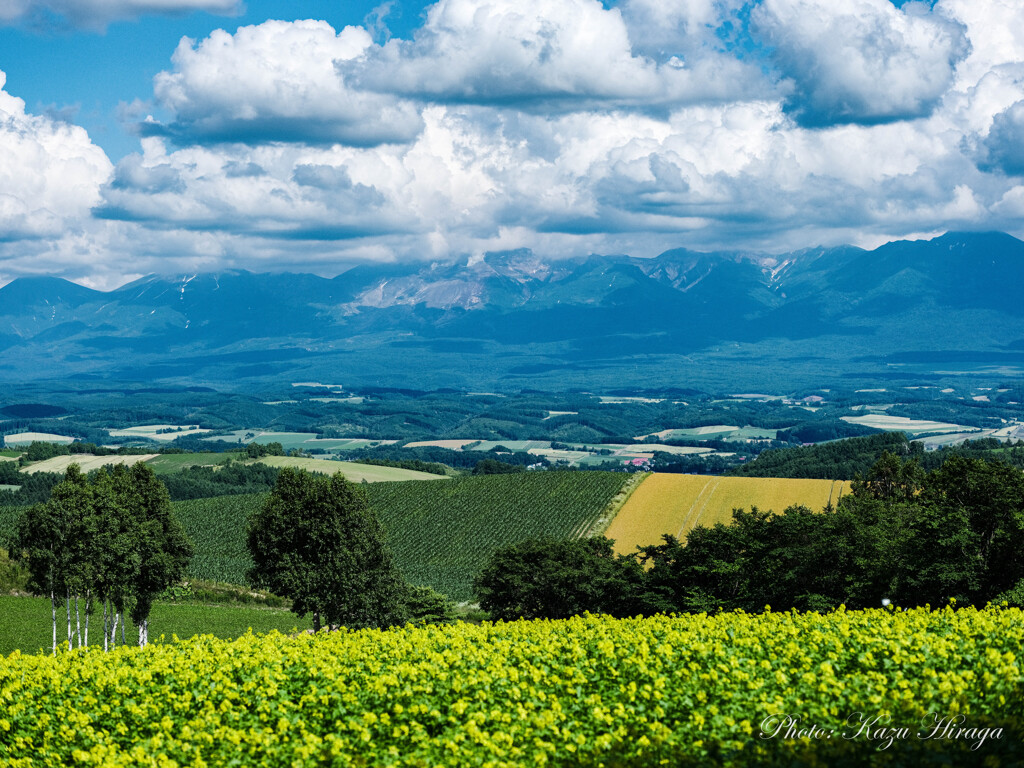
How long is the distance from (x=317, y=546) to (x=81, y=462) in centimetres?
14332

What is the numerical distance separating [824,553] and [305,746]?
101 ft

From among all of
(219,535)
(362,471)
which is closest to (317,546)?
(219,535)

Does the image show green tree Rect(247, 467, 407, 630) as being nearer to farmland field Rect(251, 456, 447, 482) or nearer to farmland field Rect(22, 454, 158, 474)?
farmland field Rect(251, 456, 447, 482)

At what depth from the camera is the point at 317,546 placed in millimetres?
39875

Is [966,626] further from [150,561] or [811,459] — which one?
[811,459]

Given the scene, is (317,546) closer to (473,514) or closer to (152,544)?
(152,544)

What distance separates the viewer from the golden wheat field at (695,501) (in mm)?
93375

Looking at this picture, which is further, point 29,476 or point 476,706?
point 29,476

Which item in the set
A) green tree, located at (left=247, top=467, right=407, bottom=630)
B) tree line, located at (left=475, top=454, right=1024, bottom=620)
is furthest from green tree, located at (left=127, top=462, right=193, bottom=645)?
tree line, located at (left=475, top=454, right=1024, bottom=620)

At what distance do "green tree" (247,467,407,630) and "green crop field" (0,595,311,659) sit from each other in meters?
7.62

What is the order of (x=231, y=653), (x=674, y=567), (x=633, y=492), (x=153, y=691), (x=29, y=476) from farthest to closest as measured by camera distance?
(x=29, y=476), (x=633, y=492), (x=674, y=567), (x=231, y=653), (x=153, y=691)

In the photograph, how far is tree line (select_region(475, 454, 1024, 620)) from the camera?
3378 centimetres

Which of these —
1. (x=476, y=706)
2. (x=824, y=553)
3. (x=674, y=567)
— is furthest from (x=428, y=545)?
(x=476, y=706)

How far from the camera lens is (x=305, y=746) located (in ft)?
40.6
